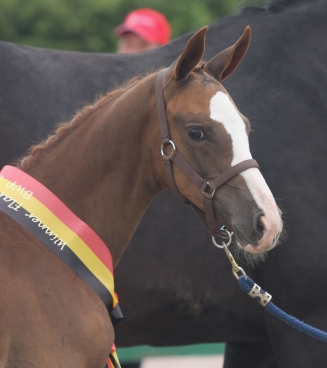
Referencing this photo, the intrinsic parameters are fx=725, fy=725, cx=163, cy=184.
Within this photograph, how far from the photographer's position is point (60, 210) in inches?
106

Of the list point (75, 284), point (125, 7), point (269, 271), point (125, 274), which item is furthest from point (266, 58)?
point (125, 7)

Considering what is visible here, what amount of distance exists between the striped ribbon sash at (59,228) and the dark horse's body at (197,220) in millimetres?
642

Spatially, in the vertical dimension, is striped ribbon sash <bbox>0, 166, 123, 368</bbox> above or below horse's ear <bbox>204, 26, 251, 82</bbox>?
below

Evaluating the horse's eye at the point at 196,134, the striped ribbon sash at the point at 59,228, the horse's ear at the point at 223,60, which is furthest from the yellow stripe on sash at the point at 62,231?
the horse's ear at the point at 223,60

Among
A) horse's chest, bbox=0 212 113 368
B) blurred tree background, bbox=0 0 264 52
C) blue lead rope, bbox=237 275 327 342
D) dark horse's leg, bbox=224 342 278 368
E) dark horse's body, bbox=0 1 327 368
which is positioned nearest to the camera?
horse's chest, bbox=0 212 113 368

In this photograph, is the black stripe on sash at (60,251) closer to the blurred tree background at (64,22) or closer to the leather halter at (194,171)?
the leather halter at (194,171)

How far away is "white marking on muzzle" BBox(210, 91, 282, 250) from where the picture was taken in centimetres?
251

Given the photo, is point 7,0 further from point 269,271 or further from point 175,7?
point 269,271

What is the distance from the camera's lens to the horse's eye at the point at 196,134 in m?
2.61

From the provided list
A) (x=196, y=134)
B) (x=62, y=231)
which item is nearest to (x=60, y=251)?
Result: (x=62, y=231)

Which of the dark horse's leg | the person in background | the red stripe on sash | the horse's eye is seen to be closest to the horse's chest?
the red stripe on sash

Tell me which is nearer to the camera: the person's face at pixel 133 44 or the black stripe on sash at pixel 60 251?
the black stripe on sash at pixel 60 251

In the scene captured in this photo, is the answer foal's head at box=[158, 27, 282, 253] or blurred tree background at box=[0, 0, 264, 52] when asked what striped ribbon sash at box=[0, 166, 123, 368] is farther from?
blurred tree background at box=[0, 0, 264, 52]

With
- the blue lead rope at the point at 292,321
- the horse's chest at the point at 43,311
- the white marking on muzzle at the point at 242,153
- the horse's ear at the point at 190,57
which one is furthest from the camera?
the blue lead rope at the point at 292,321
